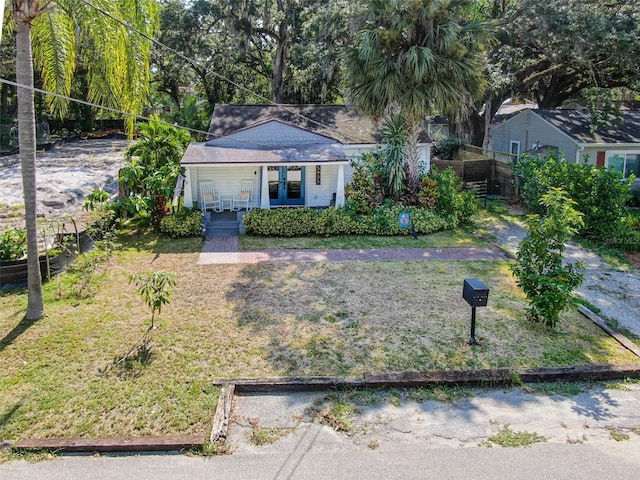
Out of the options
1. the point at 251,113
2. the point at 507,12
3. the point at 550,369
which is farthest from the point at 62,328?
the point at 507,12

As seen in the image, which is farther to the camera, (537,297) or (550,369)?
(537,297)

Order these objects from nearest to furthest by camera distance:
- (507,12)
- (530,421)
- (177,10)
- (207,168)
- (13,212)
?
(530,421) < (13,212) < (207,168) < (507,12) < (177,10)

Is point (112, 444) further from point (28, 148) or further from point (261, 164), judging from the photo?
point (261, 164)

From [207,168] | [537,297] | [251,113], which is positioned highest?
[251,113]

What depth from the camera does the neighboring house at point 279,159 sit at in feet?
56.5

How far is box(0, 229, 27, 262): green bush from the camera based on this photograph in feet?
36.9

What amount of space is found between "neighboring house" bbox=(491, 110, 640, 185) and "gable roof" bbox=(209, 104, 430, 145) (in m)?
5.91

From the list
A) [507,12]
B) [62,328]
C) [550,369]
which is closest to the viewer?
[550,369]

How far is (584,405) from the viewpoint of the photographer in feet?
24.2

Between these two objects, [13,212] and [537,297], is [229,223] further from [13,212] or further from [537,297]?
[537,297]

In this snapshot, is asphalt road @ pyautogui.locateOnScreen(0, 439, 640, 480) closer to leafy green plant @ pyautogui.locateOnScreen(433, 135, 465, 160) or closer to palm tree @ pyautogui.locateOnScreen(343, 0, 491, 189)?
palm tree @ pyautogui.locateOnScreen(343, 0, 491, 189)

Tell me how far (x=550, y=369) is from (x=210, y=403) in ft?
17.1

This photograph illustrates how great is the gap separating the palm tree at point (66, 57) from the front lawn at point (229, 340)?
1545 millimetres

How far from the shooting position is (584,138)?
20531 millimetres
